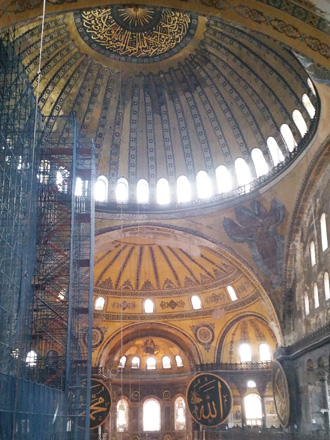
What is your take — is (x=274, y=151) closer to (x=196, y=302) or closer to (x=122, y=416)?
(x=196, y=302)

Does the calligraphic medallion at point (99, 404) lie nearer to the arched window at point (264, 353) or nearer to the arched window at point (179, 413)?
the arched window at point (179, 413)

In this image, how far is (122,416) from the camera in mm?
25203

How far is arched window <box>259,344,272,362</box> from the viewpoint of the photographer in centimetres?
2370

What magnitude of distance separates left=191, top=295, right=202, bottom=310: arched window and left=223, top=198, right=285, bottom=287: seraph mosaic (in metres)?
5.22

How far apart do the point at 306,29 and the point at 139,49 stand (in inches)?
358

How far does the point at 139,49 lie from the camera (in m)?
18.5

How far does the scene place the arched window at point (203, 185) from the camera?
2031cm

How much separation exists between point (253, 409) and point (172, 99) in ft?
49.3

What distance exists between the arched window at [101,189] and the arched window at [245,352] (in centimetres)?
1000

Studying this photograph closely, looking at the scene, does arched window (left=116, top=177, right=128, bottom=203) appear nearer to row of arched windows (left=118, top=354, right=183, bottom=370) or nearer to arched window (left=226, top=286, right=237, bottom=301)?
arched window (left=226, top=286, right=237, bottom=301)

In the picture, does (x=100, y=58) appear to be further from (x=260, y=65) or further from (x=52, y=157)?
(x=260, y=65)

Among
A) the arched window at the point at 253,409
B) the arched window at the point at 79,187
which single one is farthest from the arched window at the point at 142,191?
the arched window at the point at 253,409

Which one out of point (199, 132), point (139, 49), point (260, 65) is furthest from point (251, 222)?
point (139, 49)

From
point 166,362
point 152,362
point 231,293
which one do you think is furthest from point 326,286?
point 152,362
